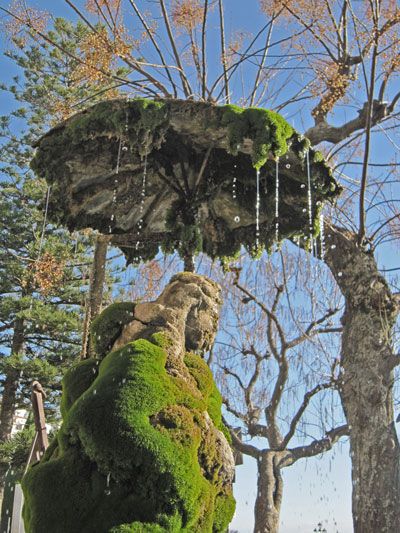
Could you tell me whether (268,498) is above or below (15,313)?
below

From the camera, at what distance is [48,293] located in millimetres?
20188

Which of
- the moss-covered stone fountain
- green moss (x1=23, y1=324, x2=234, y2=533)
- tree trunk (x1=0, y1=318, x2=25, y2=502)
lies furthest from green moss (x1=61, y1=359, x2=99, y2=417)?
tree trunk (x1=0, y1=318, x2=25, y2=502)

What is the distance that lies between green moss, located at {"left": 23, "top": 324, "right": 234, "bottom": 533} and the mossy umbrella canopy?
9.99ft

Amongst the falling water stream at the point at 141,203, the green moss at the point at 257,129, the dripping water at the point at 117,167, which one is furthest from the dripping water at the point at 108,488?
the falling water stream at the point at 141,203

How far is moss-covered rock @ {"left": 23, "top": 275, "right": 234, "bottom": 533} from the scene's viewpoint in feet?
10.6

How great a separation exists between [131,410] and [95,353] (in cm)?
119

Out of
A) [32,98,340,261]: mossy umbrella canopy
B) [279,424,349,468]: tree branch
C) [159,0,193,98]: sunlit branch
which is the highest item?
[159,0,193,98]: sunlit branch

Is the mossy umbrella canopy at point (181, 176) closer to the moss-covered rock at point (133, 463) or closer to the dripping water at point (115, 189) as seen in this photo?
the dripping water at point (115, 189)

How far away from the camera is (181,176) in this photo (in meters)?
7.25

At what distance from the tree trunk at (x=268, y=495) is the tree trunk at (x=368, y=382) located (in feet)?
8.76

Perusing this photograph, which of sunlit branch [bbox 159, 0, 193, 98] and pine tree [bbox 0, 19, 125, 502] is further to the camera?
pine tree [bbox 0, 19, 125, 502]

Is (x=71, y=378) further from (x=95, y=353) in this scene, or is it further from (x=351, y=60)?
(x=351, y=60)

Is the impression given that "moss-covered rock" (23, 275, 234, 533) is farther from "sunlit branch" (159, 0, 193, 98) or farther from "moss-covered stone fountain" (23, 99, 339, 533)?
"sunlit branch" (159, 0, 193, 98)

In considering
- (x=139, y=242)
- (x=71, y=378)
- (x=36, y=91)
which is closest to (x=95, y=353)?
(x=71, y=378)
